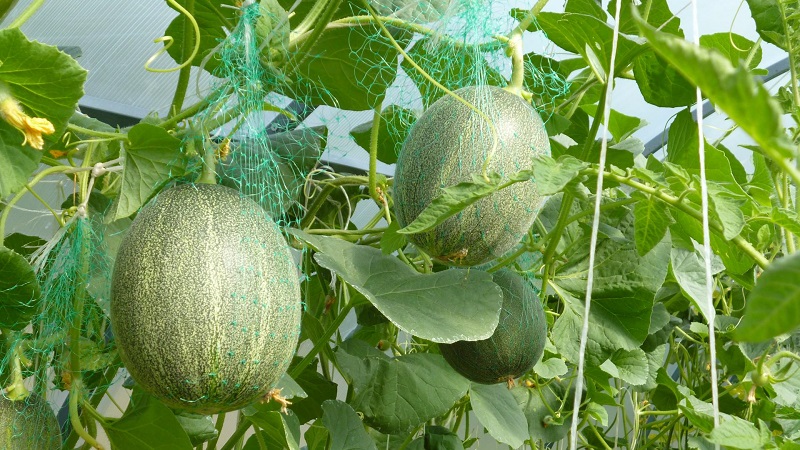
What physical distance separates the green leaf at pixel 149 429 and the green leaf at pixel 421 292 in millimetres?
282

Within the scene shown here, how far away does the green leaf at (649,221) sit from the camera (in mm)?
884

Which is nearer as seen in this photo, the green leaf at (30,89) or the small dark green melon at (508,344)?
the green leaf at (30,89)

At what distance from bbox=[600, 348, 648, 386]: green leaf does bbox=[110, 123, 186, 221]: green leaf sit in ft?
3.05

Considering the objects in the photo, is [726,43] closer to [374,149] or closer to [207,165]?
[374,149]

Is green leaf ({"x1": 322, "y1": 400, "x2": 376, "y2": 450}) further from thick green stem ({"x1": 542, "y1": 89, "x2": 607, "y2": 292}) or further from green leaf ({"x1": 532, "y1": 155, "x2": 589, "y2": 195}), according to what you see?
green leaf ({"x1": 532, "y1": 155, "x2": 589, "y2": 195})

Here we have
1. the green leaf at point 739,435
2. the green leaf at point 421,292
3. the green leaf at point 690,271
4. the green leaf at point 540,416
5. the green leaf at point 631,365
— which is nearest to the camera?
the green leaf at point 739,435

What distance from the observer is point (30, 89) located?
0.83 m

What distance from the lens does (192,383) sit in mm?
746

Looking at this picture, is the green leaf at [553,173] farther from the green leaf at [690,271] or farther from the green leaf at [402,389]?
the green leaf at [402,389]

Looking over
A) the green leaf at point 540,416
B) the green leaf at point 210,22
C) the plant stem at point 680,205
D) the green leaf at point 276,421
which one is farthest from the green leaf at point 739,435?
the green leaf at point 540,416

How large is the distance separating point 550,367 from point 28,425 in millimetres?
831

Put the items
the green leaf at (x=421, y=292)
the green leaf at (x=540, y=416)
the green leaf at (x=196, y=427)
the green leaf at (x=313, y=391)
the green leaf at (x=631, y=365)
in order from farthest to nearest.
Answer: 1. the green leaf at (x=540, y=416)
2. the green leaf at (x=631, y=365)
3. the green leaf at (x=313, y=391)
4. the green leaf at (x=196, y=427)
5. the green leaf at (x=421, y=292)

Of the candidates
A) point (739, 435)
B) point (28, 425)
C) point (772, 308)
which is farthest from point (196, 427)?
point (772, 308)

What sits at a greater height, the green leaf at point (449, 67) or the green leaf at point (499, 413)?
the green leaf at point (449, 67)
